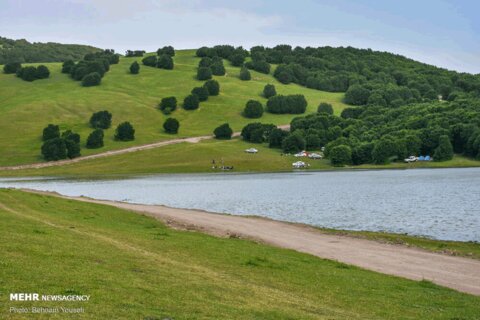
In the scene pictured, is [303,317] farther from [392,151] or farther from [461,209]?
[392,151]

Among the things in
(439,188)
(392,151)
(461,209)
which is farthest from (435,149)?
(461,209)

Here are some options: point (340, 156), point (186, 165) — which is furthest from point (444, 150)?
point (186, 165)

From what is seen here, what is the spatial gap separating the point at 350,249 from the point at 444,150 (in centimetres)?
14984

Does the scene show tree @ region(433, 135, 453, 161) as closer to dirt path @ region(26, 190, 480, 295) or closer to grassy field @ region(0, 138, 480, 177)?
grassy field @ region(0, 138, 480, 177)

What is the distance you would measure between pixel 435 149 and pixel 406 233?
139359 mm

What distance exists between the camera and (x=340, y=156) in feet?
614

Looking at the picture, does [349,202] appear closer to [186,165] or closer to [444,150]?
[444,150]

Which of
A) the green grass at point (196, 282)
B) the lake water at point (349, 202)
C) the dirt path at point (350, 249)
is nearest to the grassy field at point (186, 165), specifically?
the lake water at point (349, 202)

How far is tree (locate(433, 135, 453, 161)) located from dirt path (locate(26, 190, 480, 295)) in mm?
131315

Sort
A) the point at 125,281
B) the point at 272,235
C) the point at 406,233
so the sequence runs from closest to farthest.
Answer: the point at 125,281
the point at 272,235
the point at 406,233

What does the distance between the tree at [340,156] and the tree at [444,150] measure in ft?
86.6

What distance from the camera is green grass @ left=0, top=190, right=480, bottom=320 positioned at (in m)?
18.9

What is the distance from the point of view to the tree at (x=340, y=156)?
18700cm

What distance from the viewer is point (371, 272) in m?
33.7
